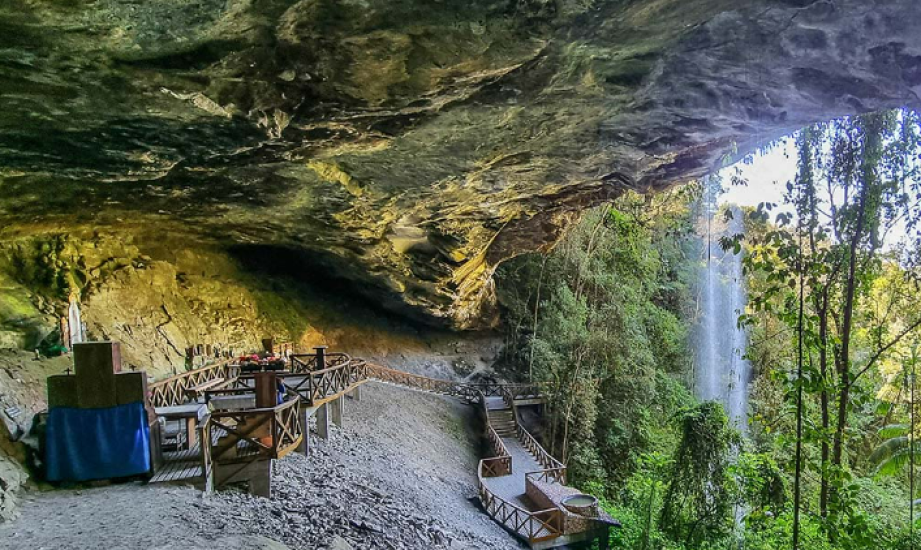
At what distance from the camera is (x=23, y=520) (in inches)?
198

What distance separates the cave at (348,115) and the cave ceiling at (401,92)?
0.03 meters

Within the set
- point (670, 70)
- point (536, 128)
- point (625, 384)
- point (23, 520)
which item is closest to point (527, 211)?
point (536, 128)

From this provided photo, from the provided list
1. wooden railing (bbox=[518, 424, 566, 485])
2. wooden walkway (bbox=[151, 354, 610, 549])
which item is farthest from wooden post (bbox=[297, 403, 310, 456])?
wooden railing (bbox=[518, 424, 566, 485])

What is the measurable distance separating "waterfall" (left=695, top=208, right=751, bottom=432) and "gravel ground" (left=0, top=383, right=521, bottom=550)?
1496cm

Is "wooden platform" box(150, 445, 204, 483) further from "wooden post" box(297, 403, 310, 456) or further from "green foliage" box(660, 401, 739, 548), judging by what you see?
"green foliage" box(660, 401, 739, 548)

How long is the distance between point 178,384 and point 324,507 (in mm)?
4059

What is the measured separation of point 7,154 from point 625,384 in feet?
58.1

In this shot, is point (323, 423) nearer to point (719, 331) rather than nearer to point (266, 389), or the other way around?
point (266, 389)

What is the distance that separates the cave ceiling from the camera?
14.0 ft

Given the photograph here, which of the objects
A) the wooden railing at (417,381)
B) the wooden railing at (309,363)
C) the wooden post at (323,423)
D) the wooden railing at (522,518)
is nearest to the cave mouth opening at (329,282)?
the wooden railing at (417,381)

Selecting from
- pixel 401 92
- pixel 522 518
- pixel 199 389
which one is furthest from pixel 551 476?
pixel 401 92

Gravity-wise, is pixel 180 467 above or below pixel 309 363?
below

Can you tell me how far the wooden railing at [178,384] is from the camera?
25.9 feet

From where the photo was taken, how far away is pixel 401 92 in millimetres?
5637
